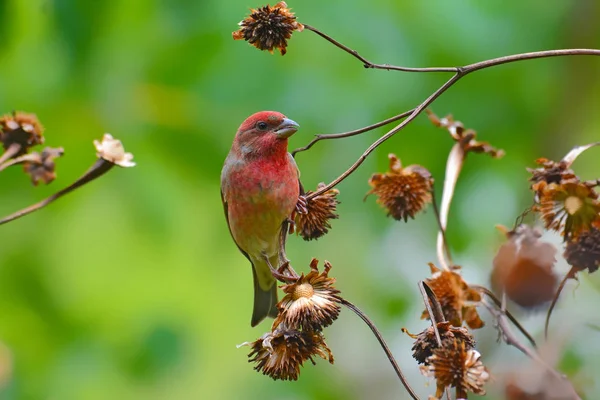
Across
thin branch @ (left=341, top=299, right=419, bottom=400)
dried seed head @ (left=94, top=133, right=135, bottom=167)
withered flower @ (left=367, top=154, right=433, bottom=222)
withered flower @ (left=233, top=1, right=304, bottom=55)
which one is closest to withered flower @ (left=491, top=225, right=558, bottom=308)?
thin branch @ (left=341, top=299, right=419, bottom=400)

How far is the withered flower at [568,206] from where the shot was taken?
1803 mm

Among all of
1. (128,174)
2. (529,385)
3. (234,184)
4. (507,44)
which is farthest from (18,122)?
(507,44)

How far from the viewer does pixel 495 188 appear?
489 centimetres

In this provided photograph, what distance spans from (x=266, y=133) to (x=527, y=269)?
167 cm

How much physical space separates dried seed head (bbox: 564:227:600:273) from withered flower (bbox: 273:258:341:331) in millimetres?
532

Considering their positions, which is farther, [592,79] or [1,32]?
[592,79]

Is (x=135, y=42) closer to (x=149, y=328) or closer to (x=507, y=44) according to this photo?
(x=149, y=328)

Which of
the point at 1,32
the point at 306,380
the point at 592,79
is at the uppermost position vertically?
the point at 592,79

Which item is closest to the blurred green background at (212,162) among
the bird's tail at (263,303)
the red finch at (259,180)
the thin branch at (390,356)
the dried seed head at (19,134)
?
the bird's tail at (263,303)

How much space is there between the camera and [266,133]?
3.29m

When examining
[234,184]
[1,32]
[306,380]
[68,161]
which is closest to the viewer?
[234,184]

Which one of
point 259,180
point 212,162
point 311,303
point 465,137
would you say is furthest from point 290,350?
point 212,162

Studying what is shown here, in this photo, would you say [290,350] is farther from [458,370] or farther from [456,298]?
[456,298]

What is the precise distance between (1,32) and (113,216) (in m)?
1.20
